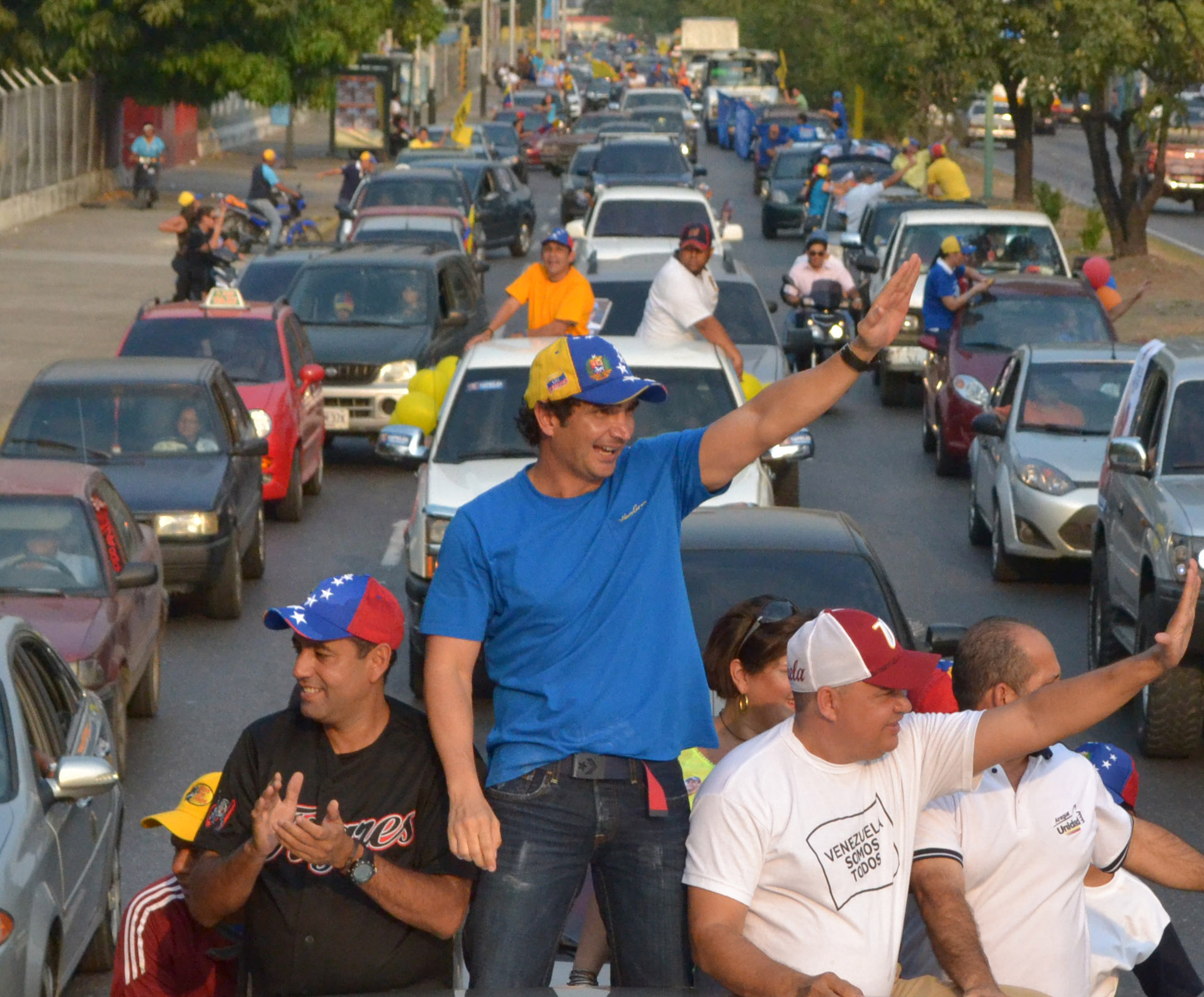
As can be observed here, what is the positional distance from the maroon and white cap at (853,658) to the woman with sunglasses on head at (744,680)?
0.79 m

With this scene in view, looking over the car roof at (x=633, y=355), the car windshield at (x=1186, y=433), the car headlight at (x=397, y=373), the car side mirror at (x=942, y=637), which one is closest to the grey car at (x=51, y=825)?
the car side mirror at (x=942, y=637)

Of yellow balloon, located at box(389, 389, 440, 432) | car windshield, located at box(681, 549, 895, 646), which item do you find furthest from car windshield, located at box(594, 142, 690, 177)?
car windshield, located at box(681, 549, 895, 646)

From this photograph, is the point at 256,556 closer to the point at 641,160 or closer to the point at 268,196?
the point at 268,196

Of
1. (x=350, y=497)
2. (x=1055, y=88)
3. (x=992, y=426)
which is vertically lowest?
(x=350, y=497)

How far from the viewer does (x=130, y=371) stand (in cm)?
1378

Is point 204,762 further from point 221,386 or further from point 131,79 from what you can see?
point 131,79

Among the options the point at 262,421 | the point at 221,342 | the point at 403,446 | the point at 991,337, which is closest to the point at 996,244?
the point at 991,337

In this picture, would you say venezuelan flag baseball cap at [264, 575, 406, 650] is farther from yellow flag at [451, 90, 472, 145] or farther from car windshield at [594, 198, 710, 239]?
yellow flag at [451, 90, 472, 145]

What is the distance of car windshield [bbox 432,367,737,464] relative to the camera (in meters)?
11.2

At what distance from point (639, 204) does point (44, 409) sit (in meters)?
11.4

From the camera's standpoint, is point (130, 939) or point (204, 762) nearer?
point (130, 939)

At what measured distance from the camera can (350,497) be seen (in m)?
16.9

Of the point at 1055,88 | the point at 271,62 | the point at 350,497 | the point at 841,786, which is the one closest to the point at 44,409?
the point at 350,497

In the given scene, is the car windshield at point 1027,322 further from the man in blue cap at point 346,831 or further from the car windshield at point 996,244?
the man in blue cap at point 346,831
